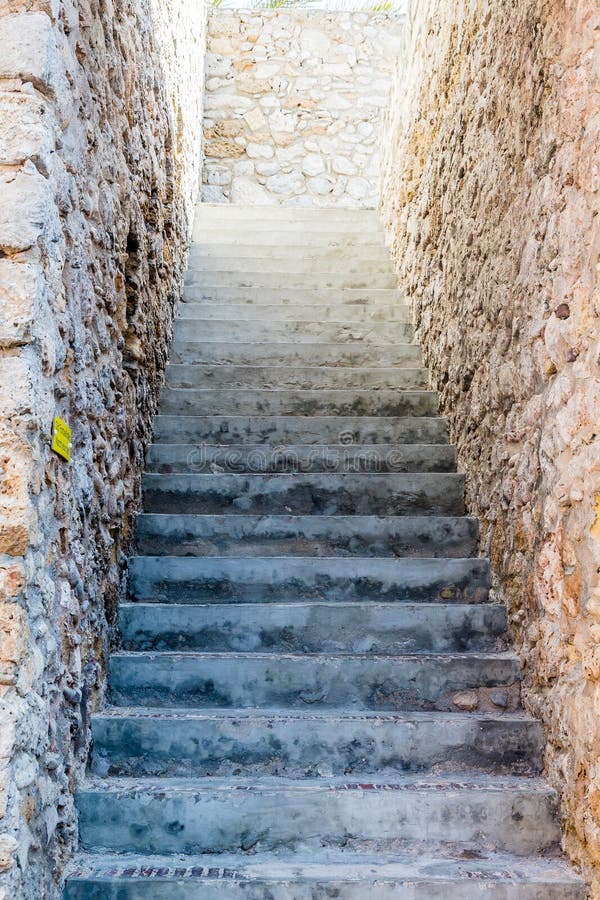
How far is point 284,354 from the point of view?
4.28 metres

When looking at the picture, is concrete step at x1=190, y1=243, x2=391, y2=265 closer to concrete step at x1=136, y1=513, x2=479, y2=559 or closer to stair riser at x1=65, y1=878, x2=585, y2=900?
concrete step at x1=136, y1=513, x2=479, y2=559

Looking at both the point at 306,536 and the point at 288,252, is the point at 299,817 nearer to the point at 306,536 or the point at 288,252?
the point at 306,536

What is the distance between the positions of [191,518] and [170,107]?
233 cm

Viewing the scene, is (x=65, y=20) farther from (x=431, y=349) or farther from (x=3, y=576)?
(x=431, y=349)

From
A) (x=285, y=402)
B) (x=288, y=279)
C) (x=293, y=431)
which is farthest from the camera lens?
(x=288, y=279)

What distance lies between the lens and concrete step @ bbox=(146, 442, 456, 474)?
3.52 m

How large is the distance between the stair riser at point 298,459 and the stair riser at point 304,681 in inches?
43.6

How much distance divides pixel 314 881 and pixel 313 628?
0.90 m

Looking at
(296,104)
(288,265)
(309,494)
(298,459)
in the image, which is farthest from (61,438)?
(296,104)

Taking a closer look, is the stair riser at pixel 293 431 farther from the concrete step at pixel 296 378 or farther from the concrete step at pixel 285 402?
the concrete step at pixel 296 378

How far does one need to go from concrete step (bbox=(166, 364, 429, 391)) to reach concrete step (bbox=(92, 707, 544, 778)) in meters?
2.01

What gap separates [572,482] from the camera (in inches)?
84.7

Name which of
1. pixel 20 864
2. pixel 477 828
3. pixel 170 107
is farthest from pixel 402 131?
pixel 20 864

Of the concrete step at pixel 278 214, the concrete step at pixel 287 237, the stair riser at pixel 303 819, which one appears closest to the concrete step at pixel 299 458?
the stair riser at pixel 303 819
